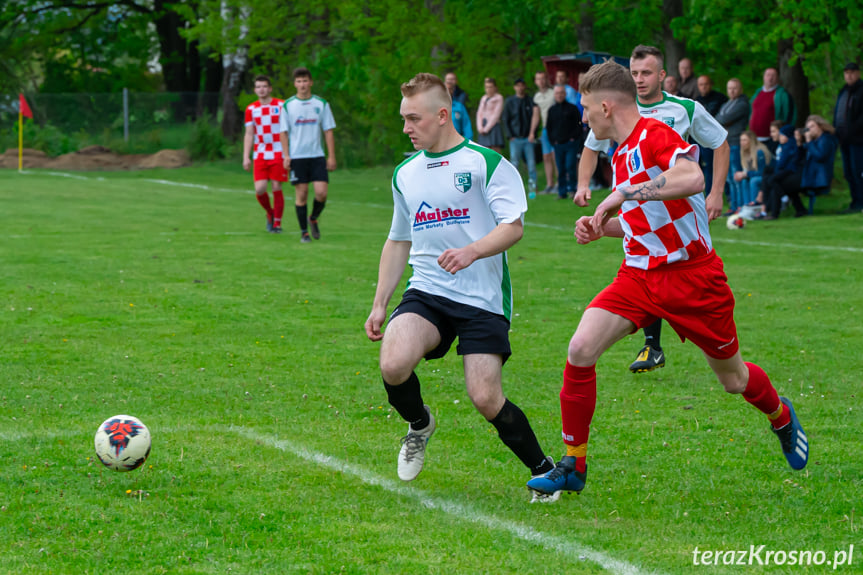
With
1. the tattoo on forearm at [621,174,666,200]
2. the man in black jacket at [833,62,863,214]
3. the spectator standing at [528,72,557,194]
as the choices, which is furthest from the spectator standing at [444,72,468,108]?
the tattoo on forearm at [621,174,666,200]

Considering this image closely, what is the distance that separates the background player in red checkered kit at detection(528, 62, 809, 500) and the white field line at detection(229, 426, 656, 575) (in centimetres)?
35

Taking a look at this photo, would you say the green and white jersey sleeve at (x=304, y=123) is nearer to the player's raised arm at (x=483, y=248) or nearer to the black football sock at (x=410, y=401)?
the black football sock at (x=410, y=401)

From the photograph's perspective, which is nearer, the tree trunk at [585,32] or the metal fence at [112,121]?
the tree trunk at [585,32]

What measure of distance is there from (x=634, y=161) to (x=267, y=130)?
11606 millimetres

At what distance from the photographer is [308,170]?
50.6 feet

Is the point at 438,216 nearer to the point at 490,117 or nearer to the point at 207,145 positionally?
the point at 490,117

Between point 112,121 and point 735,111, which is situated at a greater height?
point 735,111

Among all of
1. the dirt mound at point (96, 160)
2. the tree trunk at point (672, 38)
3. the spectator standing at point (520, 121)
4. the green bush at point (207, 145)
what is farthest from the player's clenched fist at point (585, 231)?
the green bush at point (207, 145)

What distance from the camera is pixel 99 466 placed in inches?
206

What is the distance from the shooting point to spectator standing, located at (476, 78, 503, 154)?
23203 mm

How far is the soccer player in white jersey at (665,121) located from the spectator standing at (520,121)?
14819 millimetres

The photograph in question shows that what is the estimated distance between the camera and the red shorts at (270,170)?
16.0 m

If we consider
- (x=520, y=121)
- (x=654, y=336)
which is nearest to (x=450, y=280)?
(x=654, y=336)

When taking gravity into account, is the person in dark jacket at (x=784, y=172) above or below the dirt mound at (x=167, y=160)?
above
